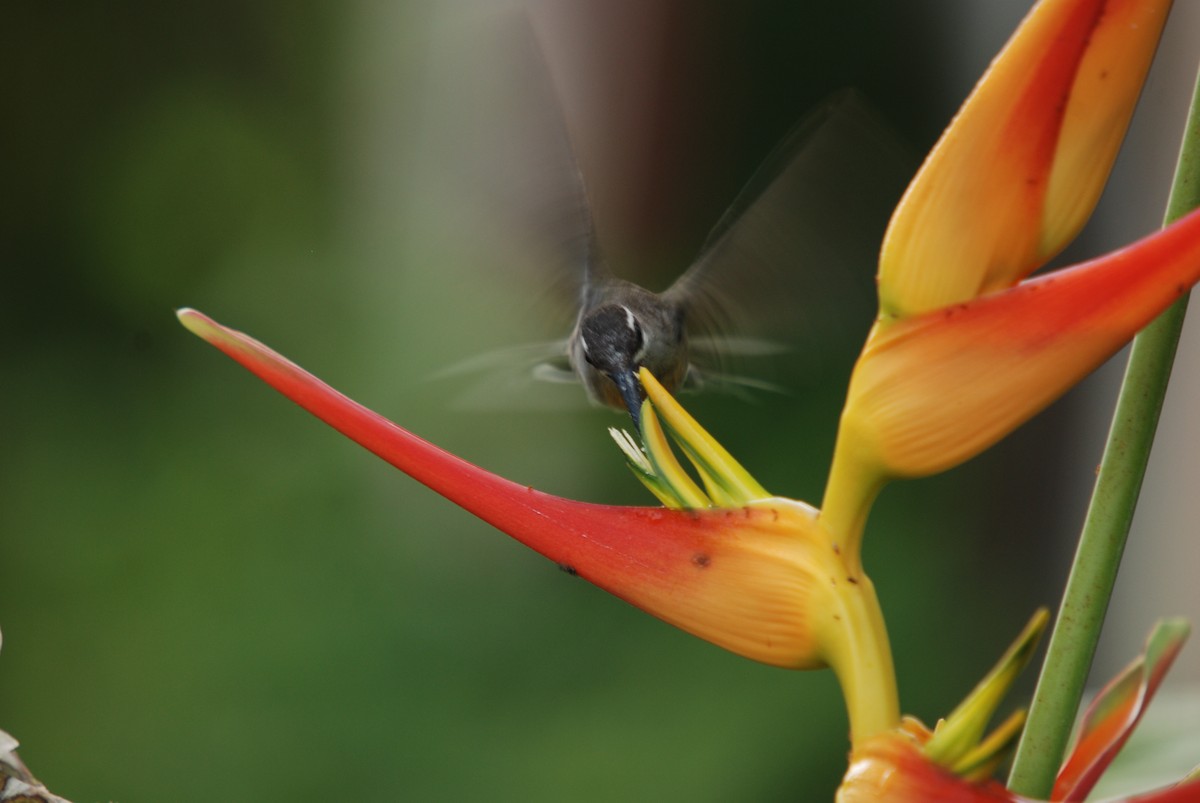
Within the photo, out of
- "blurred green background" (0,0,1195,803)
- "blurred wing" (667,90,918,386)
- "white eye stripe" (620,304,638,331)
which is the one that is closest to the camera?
"blurred wing" (667,90,918,386)

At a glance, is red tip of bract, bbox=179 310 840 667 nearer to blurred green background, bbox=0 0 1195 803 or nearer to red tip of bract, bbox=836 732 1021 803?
A: red tip of bract, bbox=836 732 1021 803

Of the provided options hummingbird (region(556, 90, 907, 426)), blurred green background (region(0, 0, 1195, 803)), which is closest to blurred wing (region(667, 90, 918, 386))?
hummingbird (region(556, 90, 907, 426))

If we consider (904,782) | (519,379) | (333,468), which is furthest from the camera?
(333,468)

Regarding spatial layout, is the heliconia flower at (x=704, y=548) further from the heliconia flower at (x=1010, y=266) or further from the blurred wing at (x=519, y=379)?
the blurred wing at (x=519, y=379)

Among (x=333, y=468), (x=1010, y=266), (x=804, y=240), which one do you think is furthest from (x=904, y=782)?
(x=333, y=468)

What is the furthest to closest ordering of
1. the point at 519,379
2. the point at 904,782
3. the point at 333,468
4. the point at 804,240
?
the point at 333,468 → the point at 519,379 → the point at 804,240 → the point at 904,782

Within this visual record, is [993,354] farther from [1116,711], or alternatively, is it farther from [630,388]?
[630,388]
